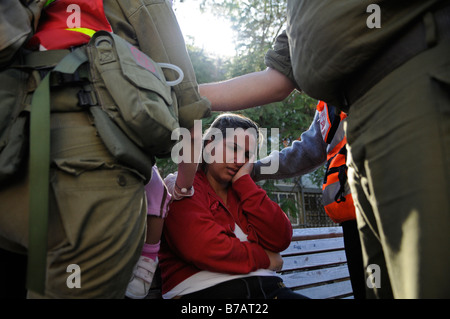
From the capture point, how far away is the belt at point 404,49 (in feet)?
2.89

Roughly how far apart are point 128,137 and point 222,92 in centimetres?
61

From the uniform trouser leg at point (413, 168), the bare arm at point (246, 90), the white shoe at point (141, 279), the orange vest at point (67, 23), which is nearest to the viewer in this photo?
the uniform trouser leg at point (413, 168)

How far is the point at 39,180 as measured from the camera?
93 cm

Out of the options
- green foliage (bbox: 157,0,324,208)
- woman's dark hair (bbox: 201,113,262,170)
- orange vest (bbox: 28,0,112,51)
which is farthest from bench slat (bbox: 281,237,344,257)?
green foliage (bbox: 157,0,324,208)

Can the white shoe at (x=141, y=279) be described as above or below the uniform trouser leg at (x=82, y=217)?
below

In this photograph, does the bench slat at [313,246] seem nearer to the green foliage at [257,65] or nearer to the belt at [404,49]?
the belt at [404,49]

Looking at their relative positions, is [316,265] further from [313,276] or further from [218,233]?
[218,233]

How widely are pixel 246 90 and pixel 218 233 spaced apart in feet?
2.62

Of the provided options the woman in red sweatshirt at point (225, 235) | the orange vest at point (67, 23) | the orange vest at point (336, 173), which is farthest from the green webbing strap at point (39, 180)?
A: the orange vest at point (336, 173)

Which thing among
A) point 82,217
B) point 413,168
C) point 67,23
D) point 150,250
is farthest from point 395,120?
point 150,250

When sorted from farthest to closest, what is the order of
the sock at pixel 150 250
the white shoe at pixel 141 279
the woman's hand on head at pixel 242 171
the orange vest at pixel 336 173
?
the woman's hand on head at pixel 242 171, the orange vest at pixel 336 173, the sock at pixel 150 250, the white shoe at pixel 141 279

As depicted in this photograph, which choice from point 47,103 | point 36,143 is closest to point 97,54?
point 47,103
